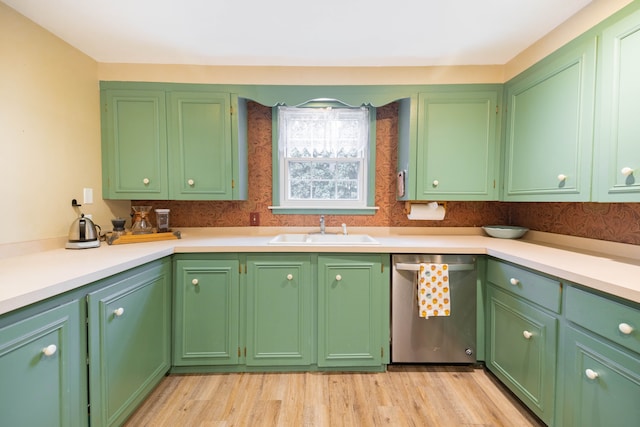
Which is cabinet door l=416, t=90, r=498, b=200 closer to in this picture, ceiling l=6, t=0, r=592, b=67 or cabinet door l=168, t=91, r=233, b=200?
ceiling l=6, t=0, r=592, b=67

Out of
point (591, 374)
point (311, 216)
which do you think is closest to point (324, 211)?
point (311, 216)

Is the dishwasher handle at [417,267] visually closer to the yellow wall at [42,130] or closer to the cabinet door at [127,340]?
the cabinet door at [127,340]

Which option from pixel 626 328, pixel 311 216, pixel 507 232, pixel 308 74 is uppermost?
pixel 308 74

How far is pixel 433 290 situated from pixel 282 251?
1060 millimetres

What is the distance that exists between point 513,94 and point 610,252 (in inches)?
48.4

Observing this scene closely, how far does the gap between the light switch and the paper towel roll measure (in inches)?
99.2

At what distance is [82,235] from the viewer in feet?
5.70

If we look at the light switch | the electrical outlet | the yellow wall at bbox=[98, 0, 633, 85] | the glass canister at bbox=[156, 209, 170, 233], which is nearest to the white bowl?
the yellow wall at bbox=[98, 0, 633, 85]

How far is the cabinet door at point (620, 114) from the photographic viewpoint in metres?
1.28

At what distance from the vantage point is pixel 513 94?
2.05 meters

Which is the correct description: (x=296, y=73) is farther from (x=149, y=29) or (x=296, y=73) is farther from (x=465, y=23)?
(x=465, y=23)

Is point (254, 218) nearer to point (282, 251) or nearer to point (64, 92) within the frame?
point (282, 251)

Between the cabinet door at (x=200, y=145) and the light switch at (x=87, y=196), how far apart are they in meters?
0.54

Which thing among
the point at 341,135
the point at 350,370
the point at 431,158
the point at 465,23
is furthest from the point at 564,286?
the point at 341,135
